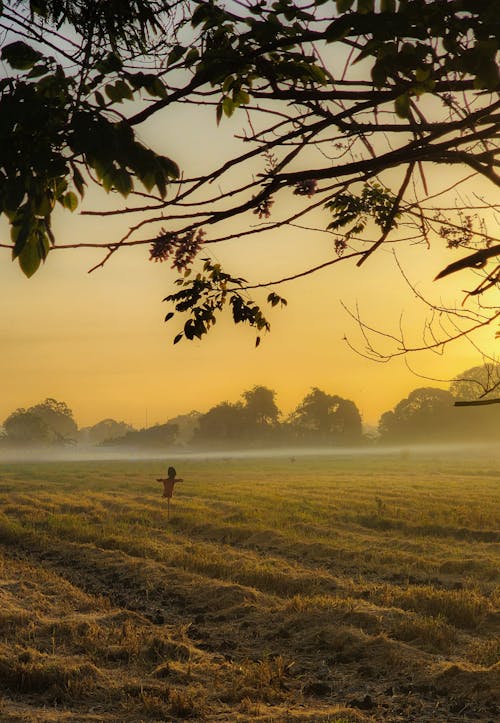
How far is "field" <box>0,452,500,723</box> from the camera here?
20.4 ft

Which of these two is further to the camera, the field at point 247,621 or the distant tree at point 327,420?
the distant tree at point 327,420

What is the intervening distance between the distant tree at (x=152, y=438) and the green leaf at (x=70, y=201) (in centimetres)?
13206

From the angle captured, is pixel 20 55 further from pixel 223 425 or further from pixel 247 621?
pixel 223 425

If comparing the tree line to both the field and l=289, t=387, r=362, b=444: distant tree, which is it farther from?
the field

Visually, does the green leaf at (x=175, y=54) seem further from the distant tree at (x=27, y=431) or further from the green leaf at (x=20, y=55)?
the distant tree at (x=27, y=431)

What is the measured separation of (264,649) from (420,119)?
613 cm

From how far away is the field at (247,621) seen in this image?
245 inches

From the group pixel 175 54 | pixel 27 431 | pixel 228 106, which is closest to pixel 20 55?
pixel 228 106

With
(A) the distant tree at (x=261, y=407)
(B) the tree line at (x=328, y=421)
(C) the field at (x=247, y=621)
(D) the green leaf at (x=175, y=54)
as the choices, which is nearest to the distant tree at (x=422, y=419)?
(B) the tree line at (x=328, y=421)

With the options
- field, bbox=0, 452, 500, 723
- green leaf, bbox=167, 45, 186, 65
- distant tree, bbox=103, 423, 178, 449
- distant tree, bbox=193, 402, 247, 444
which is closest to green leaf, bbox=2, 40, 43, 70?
green leaf, bbox=167, 45, 186, 65

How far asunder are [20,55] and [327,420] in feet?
407

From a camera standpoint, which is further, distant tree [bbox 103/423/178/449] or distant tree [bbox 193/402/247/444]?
distant tree [bbox 103/423/178/449]

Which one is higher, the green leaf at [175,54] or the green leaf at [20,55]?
the green leaf at [175,54]

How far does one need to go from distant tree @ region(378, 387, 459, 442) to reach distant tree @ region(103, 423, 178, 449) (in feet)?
141
